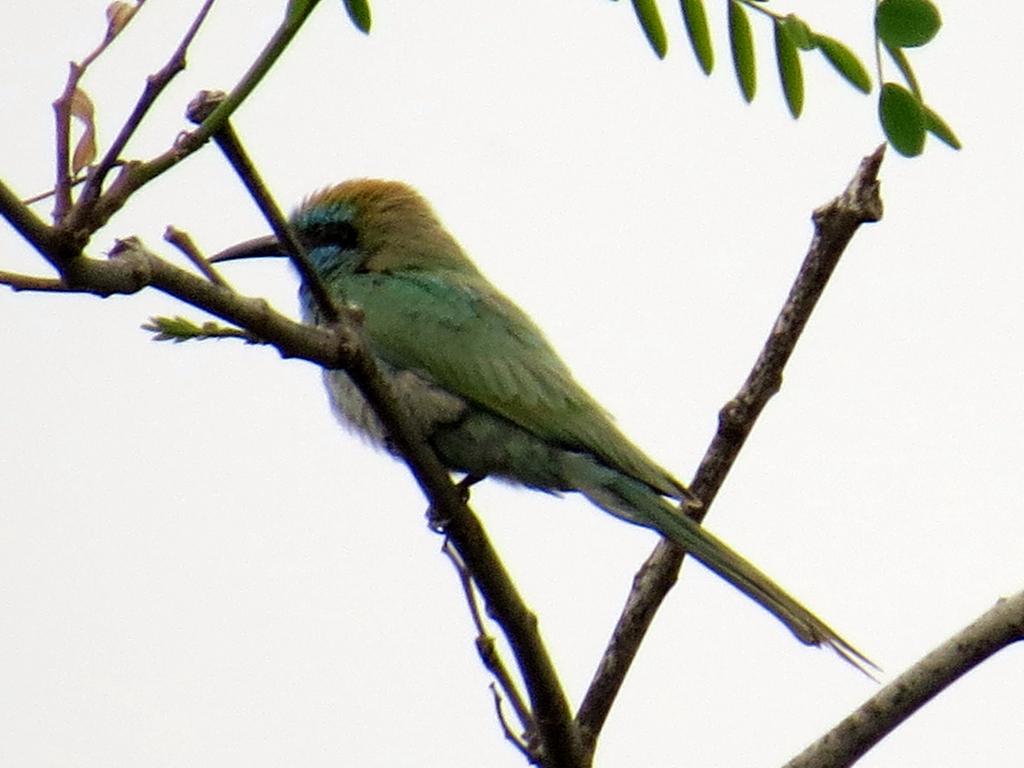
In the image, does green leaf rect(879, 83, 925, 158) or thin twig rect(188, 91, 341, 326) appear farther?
green leaf rect(879, 83, 925, 158)

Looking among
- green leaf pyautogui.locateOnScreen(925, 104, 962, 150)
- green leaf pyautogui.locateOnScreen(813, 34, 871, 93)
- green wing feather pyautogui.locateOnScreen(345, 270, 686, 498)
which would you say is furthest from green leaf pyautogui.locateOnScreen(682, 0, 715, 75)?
green wing feather pyautogui.locateOnScreen(345, 270, 686, 498)

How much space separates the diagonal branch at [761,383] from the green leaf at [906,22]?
3.20 feet

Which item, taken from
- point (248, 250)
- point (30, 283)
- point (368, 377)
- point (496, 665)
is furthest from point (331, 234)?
point (30, 283)

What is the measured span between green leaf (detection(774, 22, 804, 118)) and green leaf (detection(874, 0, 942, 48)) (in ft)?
0.58

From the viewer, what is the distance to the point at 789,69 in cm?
238

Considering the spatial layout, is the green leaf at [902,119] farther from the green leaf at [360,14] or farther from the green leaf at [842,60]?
the green leaf at [360,14]

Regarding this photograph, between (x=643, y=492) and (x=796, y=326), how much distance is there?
898 millimetres

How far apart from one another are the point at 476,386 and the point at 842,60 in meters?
2.35

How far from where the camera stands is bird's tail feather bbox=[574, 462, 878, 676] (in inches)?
132

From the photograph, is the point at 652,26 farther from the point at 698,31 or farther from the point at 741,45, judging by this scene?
the point at 741,45

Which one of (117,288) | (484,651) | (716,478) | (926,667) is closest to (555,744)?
(484,651)

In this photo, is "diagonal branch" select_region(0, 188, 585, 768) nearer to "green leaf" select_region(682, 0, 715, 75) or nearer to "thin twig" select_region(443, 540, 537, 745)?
"thin twig" select_region(443, 540, 537, 745)

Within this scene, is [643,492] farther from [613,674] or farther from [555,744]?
[555,744]

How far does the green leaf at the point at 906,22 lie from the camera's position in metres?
2.18
